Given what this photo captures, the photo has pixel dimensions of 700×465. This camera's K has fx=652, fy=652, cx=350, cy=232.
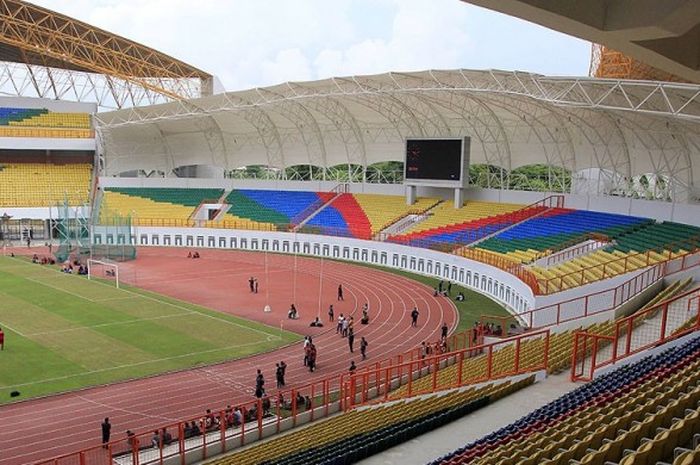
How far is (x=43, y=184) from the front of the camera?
57.5 metres

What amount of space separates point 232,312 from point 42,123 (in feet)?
131

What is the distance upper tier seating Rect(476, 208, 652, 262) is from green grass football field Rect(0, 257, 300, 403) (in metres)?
15.8

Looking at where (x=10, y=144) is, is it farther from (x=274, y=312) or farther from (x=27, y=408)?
(x=27, y=408)

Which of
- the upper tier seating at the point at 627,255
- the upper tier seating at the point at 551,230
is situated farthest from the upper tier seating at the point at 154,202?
the upper tier seating at the point at 627,255

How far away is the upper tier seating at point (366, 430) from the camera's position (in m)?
11.9

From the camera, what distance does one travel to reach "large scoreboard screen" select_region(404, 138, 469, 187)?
1761 inches

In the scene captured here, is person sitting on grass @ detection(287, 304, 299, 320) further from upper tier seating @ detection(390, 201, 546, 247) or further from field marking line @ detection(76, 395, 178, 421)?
upper tier seating @ detection(390, 201, 546, 247)

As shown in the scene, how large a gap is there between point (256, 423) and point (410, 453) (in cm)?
616

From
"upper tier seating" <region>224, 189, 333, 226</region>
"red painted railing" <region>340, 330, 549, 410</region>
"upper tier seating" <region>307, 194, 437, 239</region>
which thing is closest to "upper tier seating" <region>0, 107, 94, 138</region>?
"upper tier seating" <region>224, 189, 333, 226</region>

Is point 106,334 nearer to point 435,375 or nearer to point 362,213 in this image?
point 435,375

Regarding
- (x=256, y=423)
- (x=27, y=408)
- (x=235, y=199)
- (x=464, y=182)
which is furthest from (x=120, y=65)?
(x=256, y=423)

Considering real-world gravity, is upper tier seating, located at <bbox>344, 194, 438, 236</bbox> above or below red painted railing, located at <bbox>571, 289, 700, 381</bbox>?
above

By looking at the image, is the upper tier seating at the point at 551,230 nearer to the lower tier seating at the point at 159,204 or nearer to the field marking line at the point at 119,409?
the lower tier seating at the point at 159,204

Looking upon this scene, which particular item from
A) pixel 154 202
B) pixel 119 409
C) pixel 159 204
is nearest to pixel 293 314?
pixel 119 409
